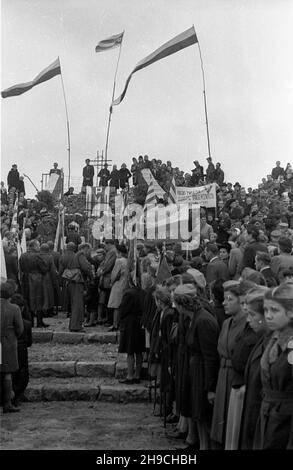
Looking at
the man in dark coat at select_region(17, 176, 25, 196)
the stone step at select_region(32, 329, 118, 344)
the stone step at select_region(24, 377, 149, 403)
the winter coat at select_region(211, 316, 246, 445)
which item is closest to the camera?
the winter coat at select_region(211, 316, 246, 445)

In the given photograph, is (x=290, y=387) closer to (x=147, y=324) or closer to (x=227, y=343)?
(x=227, y=343)

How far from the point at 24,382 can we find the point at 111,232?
33.9ft

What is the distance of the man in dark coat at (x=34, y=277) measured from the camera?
14.1m

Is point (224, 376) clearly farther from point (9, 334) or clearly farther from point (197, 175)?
point (197, 175)

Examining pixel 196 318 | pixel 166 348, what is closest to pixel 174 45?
pixel 166 348

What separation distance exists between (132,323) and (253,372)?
5.79 metres

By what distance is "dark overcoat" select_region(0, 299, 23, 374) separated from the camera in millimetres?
9195

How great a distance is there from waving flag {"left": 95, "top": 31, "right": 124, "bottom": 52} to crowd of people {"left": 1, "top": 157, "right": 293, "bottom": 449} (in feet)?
31.4

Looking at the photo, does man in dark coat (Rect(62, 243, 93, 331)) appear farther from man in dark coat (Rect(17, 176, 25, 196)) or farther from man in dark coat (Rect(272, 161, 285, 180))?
man in dark coat (Rect(272, 161, 285, 180))

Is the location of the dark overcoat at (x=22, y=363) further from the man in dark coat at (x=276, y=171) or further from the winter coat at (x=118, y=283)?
the man in dark coat at (x=276, y=171)

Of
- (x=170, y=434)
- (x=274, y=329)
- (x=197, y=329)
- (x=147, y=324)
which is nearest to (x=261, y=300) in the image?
(x=274, y=329)

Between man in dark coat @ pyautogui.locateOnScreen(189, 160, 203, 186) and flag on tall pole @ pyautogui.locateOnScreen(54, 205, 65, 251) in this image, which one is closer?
flag on tall pole @ pyautogui.locateOnScreen(54, 205, 65, 251)

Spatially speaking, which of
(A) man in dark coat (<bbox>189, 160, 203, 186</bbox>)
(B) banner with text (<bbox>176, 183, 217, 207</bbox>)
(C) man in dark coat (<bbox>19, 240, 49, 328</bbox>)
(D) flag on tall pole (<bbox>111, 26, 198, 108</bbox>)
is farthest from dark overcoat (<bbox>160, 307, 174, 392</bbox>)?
(A) man in dark coat (<bbox>189, 160, 203, 186</bbox>)

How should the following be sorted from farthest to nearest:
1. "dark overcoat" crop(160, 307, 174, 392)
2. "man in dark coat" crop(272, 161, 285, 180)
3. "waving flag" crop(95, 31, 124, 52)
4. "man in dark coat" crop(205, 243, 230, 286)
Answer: "man in dark coat" crop(272, 161, 285, 180)
"waving flag" crop(95, 31, 124, 52)
"man in dark coat" crop(205, 243, 230, 286)
"dark overcoat" crop(160, 307, 174, 392)
